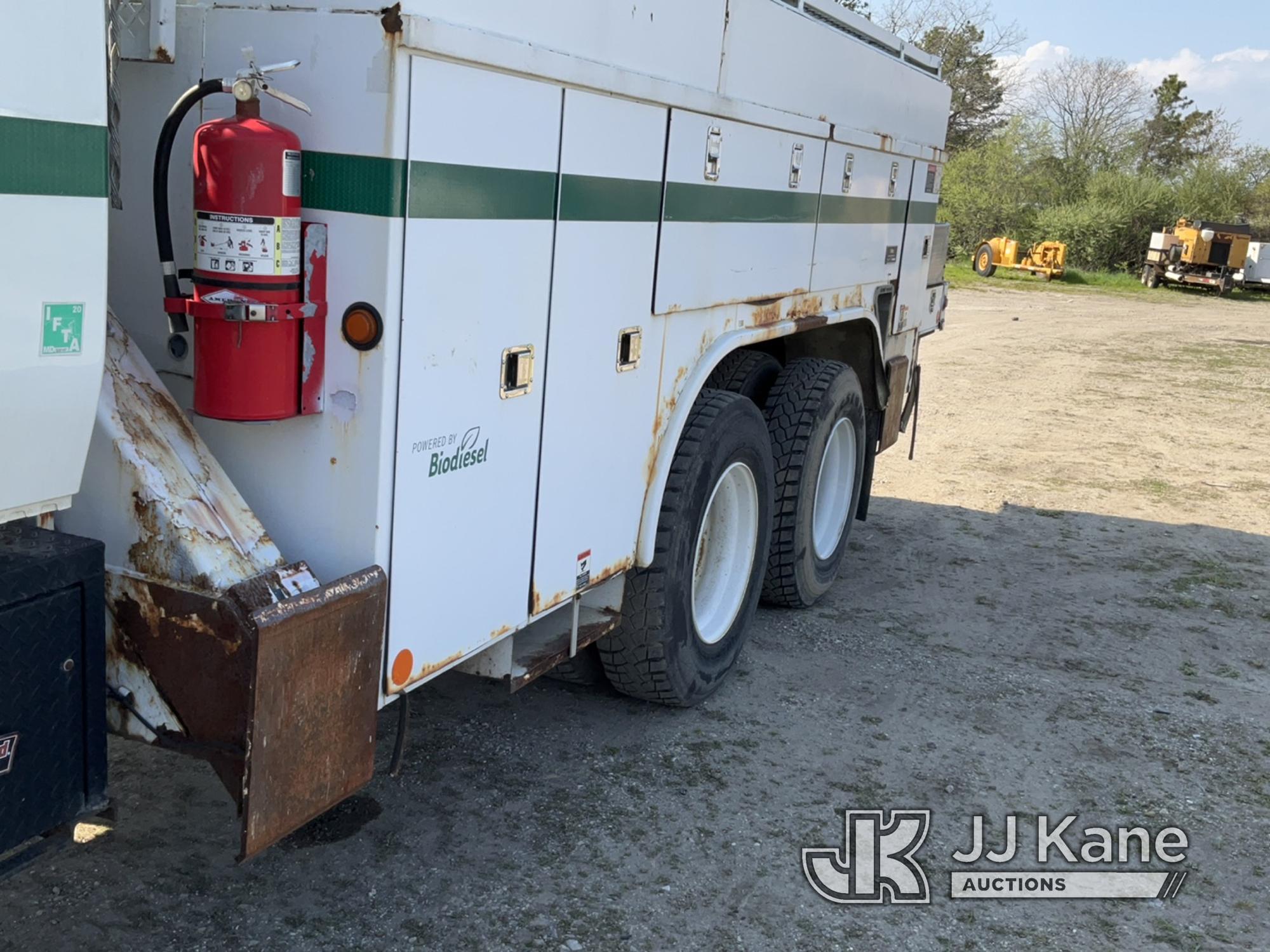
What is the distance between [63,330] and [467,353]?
0.91 meters

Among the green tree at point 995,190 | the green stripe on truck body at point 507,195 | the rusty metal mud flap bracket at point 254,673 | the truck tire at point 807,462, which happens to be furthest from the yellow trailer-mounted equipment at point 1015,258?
the rusty metal mud flap bracket at point 254,673

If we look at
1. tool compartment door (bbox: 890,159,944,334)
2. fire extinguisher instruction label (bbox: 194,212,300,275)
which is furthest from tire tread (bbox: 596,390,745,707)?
tool compartment door (bbox: 890,159,944,334)

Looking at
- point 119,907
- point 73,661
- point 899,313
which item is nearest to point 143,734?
point 73,661

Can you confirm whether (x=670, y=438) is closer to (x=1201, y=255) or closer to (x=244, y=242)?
(x=244, y=242)

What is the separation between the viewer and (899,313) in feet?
21.0

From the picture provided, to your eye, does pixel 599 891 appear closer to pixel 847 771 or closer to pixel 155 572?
pixel 847 771

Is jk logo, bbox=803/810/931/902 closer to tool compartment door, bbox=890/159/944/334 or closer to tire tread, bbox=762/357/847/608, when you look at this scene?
tire tread, bbox=762/357/847/608

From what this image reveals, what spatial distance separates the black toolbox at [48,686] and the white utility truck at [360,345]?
138 millimetres

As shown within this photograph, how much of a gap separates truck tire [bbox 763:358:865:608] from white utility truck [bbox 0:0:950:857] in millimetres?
1542

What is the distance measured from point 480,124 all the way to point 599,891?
2.04m

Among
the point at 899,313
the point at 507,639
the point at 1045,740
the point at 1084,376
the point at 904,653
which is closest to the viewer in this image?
the point at 507,639

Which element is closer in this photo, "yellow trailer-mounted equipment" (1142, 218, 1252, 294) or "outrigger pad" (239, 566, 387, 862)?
"outrigger pad" (239, 566, 387, 862)

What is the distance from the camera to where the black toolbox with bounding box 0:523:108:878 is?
219cm

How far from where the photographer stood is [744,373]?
5.12m
